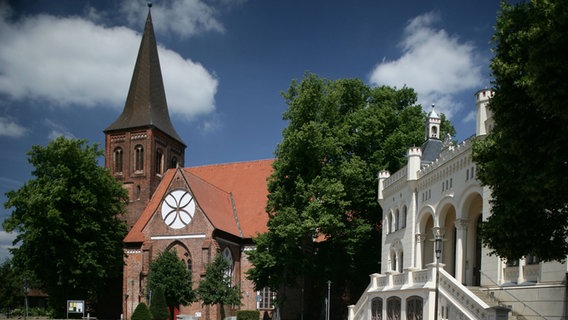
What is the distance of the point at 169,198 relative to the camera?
161 ft

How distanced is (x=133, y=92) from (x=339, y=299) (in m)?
27.4

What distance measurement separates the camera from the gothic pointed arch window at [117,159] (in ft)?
191

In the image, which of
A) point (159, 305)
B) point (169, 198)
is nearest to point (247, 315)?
point (159, 305)

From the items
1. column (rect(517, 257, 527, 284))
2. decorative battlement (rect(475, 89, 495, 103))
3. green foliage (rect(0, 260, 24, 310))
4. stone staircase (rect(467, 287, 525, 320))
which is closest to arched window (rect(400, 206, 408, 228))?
decorative battlement (rect(475, 89, 495, 103))

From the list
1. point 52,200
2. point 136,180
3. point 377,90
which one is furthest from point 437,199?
point 136,180

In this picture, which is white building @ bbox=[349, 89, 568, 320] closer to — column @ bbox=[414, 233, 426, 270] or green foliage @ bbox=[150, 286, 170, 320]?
column @ bbox=[414, 233, 426, 270]

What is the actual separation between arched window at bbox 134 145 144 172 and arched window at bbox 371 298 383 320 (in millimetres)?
31873

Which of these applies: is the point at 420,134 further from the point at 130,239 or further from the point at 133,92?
the point at 133,92

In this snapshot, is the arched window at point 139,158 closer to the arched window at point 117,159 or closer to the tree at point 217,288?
the arched window at point 117,159

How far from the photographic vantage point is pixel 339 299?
46.7m

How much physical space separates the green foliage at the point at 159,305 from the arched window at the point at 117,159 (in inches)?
762

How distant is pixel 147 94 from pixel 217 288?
23.2 meters

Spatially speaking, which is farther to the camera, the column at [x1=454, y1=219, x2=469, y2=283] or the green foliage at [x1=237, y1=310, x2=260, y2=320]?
the green foliage at [x1=237, y1=310, x2=260, y2=320]

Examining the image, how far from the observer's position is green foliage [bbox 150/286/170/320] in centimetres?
4056
